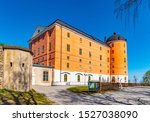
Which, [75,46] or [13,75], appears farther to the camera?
[75,46]

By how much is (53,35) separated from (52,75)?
8107mm

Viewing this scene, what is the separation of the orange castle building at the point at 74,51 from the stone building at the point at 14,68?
700 mm

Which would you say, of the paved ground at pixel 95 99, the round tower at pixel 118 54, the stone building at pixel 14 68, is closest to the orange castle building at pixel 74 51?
the round tower at pixel 118 54

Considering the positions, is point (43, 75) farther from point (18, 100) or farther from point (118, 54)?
point (18, 100)

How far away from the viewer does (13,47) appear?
7.02m

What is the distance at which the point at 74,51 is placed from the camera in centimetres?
912

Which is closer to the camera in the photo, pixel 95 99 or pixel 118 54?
pixel 95 99

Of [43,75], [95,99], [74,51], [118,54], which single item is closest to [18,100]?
[95,99]

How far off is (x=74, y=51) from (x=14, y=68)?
355 cm

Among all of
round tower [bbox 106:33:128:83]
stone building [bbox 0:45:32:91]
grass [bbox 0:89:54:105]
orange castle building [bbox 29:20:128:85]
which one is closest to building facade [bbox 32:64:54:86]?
orange castle building [bbox 29:20:128:85]

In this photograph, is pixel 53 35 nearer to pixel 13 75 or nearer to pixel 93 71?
pixel 13 75

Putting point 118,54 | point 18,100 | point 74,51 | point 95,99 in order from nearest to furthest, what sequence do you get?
point 18,100
point 95,99
point 74,51
point 118,54

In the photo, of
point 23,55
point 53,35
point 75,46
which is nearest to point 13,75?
point 23,55

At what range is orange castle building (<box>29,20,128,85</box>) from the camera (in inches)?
272
